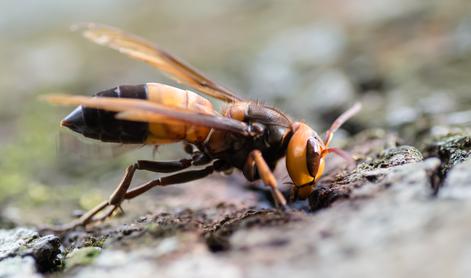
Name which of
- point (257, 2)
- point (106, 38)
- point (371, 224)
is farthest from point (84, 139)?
point (257, 2)

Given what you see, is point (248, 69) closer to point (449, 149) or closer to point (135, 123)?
point (135, 123)

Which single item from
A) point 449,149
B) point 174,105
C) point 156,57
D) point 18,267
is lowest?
point 18,267

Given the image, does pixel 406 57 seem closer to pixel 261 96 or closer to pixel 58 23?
pixel 261 96

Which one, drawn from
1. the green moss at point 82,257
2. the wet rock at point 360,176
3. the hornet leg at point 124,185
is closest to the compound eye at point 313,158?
the wet rock at point 360,176

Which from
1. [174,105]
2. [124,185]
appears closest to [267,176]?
[174,105]

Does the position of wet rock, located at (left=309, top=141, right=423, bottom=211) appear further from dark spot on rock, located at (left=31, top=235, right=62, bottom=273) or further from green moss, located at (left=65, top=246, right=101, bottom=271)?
dark spot on rock, located at (left=31, top=235, right=62, bottom=273)

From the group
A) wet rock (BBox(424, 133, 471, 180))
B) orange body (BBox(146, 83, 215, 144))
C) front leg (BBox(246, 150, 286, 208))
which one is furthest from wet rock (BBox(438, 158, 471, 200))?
orange body (BBox(146, 83, 215, 144))
